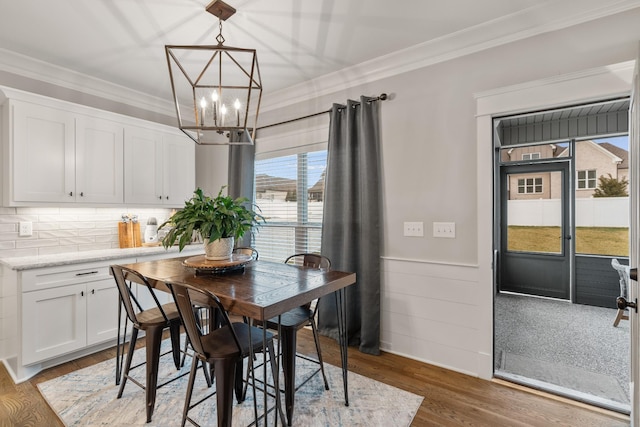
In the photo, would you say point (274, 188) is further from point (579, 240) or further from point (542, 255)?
point (579, 240)

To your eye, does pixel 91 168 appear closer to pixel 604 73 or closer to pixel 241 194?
pixel 241 194

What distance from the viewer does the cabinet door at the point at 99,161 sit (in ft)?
10.3

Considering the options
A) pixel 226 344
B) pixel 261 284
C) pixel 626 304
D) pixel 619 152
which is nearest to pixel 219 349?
pixel 226 344

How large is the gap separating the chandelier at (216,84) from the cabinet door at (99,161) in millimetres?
740

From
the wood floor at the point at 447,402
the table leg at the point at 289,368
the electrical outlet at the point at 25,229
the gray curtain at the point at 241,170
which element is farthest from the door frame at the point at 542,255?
the electrical outlet at the point at 25,229

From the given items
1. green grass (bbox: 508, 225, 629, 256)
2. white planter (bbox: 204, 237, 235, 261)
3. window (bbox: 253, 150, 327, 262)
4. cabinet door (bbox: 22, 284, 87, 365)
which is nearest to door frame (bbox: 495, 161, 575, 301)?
green grass (bbox: 508, 225, 629, 256)

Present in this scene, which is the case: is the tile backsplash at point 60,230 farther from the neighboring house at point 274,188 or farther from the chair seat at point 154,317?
the chair seat at point 154,317

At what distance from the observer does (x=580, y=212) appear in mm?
4707

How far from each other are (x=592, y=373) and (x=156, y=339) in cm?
338

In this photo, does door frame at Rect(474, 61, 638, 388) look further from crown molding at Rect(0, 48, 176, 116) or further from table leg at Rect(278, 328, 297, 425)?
crown molding at Rect(0, 48, 176, 116)

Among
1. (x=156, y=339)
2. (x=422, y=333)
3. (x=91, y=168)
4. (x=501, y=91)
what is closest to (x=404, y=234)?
(x=422, y=333)

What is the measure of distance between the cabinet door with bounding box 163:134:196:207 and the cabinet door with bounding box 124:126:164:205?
0.30ft

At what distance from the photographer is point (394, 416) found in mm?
2068

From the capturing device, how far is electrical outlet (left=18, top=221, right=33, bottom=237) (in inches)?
116
